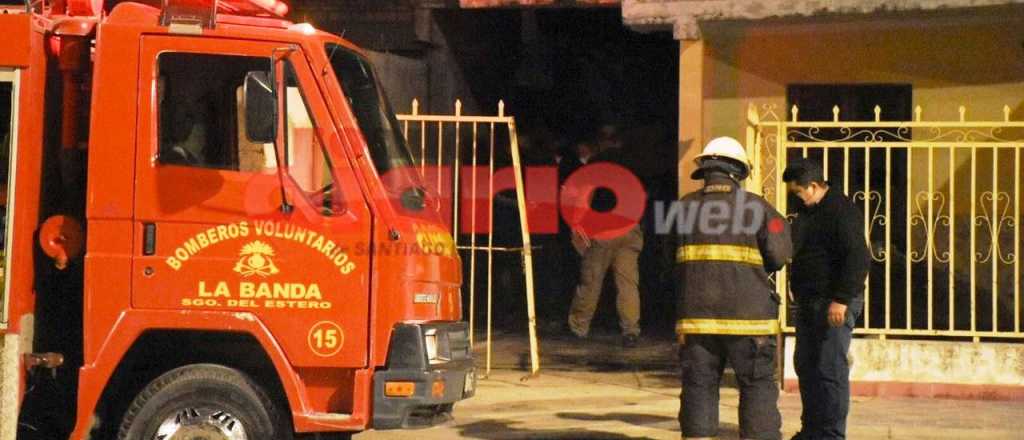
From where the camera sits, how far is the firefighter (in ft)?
26.1

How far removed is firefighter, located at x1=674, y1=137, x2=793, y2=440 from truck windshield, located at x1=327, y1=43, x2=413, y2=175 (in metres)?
1.53

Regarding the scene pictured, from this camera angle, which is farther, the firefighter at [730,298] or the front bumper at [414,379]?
the firefighter at [730,298]

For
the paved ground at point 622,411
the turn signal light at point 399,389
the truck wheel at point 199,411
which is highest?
the turn signal light at point 399,389

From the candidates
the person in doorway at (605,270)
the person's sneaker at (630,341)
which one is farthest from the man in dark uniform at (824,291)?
the person's sneaker at (630,341)

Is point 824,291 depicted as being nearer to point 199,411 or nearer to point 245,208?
point 245,208

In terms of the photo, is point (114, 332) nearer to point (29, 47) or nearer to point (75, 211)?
point (75, 211)

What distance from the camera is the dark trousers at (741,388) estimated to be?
7973 mm

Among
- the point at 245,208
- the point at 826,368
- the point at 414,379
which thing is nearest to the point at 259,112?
the point at 245,208

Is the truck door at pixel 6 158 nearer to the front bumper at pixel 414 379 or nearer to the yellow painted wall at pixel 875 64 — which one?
the front bumper at pixel 414 379

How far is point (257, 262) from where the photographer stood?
7207 millimetres

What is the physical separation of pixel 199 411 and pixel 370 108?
1.63 meters

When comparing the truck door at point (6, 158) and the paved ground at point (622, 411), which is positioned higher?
the truck door at point (6, 158)

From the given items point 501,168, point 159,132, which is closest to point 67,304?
point 159,132

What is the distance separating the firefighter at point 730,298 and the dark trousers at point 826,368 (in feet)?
1.93
